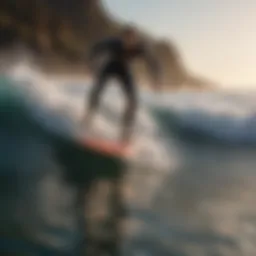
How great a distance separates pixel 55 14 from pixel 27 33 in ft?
0.20

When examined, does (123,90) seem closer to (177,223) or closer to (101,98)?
(101,98)

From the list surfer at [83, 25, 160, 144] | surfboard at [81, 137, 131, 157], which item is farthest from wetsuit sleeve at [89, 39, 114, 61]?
surfboard at [81, 137, 131, 157]

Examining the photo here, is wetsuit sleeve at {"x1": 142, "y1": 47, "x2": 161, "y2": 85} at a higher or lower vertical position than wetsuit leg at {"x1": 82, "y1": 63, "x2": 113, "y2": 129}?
higher

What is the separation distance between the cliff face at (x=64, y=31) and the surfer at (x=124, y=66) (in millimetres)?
16

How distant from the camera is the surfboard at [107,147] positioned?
38.7 inches

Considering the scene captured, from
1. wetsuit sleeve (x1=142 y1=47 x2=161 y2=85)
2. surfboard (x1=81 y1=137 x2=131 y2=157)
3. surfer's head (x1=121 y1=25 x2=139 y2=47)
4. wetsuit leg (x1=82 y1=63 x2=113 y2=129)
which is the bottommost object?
surfboard (x1=81 y1=137 x2=131 y2=157)

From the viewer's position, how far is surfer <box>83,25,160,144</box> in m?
0.99

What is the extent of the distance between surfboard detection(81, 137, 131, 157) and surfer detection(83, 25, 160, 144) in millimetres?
23

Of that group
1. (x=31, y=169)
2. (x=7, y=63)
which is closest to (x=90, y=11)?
(x=7, y=63)

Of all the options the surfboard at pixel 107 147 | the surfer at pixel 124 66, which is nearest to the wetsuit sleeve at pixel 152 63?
the surfer at pixel 124 66

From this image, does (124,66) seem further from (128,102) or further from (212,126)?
(212,126)

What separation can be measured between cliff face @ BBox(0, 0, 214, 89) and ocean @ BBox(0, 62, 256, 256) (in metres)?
0.04

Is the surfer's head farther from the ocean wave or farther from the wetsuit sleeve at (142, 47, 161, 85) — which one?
the ocean wave

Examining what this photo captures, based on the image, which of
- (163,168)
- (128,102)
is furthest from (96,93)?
(163,168)
